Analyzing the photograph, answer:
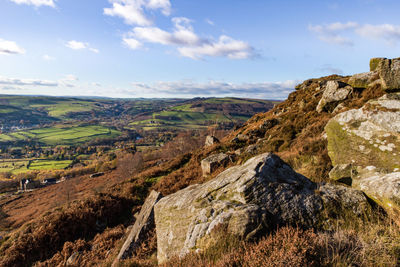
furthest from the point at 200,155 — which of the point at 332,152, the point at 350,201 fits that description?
the point at 350,201

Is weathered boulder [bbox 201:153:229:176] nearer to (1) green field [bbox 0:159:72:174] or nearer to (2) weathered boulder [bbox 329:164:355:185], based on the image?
(2) weathered boulder [bbox 329:164:355:185]

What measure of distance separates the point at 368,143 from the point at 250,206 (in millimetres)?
6333

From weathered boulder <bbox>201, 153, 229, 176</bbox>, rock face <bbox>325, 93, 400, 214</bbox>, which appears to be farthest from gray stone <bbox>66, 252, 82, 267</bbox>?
rock face <bbox>325, 93, 400, 214</bbox>

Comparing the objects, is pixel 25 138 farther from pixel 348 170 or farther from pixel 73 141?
pixel 348 170

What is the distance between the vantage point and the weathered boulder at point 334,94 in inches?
627

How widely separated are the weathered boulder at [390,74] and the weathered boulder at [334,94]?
19.9 ft

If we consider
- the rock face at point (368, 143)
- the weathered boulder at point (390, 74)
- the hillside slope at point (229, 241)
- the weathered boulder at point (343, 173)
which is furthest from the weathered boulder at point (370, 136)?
the weathered boulder at point (390, 74)

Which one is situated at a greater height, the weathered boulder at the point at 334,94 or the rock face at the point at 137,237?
the weathered boulder at the point at 334,94

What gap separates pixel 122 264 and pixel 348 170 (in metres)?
8.45

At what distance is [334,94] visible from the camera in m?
16.8

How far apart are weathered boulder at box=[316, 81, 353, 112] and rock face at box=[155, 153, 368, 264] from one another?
1355 cm

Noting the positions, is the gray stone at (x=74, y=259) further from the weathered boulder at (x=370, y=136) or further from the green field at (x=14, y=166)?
the green field at (x=14, y=166)

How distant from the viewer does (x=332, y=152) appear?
898 centimetres

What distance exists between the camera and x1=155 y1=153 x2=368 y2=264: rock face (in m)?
4.71
